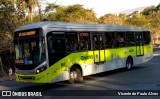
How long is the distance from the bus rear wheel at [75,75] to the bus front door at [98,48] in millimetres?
1688

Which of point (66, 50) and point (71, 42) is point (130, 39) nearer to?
point (71, 42)

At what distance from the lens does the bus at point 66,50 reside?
14133 millimetres

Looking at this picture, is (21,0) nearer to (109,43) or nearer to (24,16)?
(24,16)

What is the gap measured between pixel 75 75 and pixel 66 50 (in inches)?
58.2

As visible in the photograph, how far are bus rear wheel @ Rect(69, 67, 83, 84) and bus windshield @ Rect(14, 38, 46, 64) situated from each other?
2260 millimetres

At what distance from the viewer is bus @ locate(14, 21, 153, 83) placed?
1413 centimetres

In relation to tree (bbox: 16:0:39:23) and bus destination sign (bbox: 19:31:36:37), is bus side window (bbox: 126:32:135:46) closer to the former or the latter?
bus destination sign (bbox: 19:31:36:37)

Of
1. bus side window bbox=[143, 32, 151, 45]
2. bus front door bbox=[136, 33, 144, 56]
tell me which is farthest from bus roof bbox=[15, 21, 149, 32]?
bus side window bbox=[143, 32, 151, 45]

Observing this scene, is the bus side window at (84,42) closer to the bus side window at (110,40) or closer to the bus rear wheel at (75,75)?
the bus rear wheel at (75,75)

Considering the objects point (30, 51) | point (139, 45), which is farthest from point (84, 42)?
point (139, 45)

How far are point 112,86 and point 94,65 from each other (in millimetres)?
3668

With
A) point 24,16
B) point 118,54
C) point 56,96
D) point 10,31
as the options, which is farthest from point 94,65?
point 24,16

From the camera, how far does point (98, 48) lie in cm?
1786

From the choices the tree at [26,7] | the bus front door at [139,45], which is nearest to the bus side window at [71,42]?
the bus front door at [139,45]
